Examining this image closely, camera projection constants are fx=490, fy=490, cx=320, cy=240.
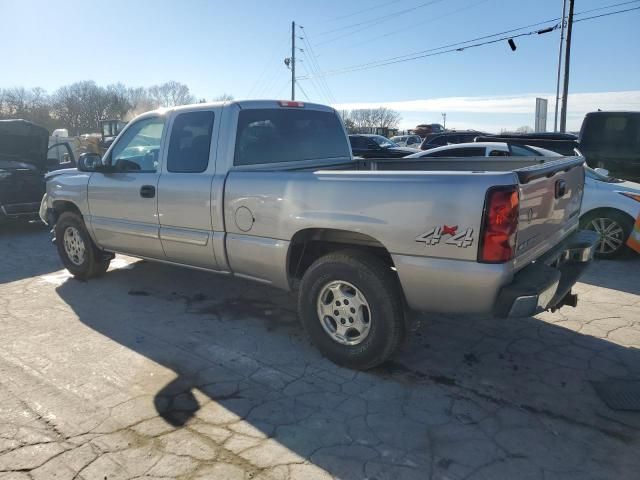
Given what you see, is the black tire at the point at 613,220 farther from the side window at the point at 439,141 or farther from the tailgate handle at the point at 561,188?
the side window at the point at 439,141

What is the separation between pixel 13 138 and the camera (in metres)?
9.49

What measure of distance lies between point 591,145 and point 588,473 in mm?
8087

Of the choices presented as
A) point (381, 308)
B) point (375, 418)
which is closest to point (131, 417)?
point (375, 418)

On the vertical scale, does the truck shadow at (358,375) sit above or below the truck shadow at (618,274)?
below

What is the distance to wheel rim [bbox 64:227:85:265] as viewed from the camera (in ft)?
19.0

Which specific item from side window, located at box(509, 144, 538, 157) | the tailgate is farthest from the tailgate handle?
side window, located at box(509, 144, 538, 157)

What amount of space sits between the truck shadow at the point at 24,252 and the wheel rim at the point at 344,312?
4477 millimetres

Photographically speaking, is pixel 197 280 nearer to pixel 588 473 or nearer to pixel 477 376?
pixel 477 376

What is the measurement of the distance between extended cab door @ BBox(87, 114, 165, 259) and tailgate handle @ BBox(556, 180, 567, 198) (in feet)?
11.1

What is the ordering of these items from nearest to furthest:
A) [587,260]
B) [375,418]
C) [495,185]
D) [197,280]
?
[495,185] → [375,418] → [587,260] → [197,280]

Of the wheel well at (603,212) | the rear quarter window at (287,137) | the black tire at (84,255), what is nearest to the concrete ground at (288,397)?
the black tire at (84,255)

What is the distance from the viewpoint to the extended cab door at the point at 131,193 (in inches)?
185

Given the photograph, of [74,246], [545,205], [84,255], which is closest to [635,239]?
[545,205]

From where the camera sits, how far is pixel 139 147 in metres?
4.97
